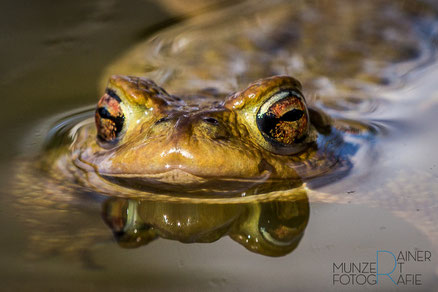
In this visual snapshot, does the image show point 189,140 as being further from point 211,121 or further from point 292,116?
point 292,116

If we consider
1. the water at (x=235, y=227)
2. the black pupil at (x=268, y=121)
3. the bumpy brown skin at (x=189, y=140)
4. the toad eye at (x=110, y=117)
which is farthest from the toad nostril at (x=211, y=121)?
the toad eye at (x=110, y=117)

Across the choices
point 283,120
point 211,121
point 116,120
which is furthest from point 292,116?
point 116,120

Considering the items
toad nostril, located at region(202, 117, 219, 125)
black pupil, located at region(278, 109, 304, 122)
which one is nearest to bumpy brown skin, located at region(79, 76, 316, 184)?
toad nostril, located at region(202, 117, 219, 125)

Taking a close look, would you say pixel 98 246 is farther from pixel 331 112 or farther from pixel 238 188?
pixel 331 112

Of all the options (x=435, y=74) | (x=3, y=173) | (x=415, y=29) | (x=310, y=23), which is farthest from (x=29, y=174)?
(x=415, y=29)

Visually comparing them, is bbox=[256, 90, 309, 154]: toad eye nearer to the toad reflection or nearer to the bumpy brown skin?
the bumpy brown skin
